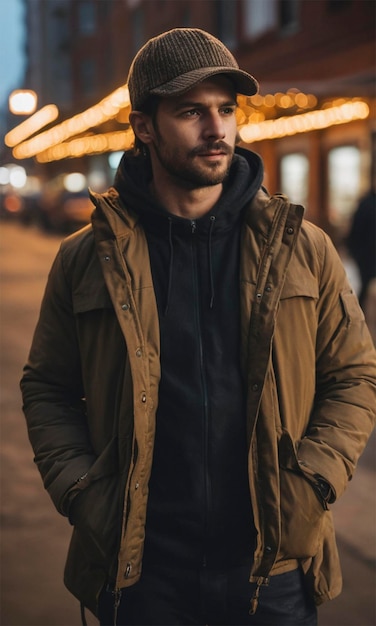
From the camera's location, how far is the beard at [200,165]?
2.25 meters

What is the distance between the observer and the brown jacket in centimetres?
219

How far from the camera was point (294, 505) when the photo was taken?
219cm

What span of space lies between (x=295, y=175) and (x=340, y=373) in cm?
2368

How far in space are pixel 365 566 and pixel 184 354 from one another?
8.36 feet

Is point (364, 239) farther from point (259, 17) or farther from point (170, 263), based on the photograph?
point (259, 17)

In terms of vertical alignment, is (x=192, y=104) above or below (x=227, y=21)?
→ below

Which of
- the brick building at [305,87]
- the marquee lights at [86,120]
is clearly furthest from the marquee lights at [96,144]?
the marquee lights at [86,120]

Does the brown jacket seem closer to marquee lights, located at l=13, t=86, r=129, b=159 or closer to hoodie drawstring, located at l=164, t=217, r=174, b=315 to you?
hoodie drawstring, located at l=164, t=217, r=174, b=315

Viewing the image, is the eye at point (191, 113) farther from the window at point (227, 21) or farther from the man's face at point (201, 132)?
the window at point (227, 21)

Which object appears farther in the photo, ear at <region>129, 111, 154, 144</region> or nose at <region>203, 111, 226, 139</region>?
ear at <region>129, 111, 154, 144</region>

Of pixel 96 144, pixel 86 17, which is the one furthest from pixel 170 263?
pixel 86 17

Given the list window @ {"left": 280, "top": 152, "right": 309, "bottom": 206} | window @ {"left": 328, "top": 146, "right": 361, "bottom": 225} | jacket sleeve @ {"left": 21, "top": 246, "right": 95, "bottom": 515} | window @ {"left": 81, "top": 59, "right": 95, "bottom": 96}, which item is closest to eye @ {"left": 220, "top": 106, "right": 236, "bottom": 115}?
jacket sleeve @ {"left": 21, "top": 246, "right": 95, "bottom": 515}

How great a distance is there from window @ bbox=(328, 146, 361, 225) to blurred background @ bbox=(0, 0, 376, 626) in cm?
5

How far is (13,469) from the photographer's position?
5.93 m
